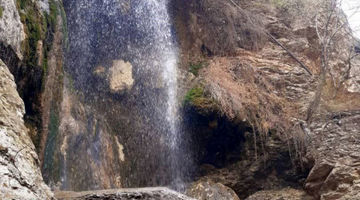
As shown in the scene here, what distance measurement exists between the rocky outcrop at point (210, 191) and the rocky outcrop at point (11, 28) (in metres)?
3.53

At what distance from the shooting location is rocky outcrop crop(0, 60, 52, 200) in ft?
5.74

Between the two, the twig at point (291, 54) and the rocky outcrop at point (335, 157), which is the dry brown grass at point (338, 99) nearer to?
the twig at point (291, 54)

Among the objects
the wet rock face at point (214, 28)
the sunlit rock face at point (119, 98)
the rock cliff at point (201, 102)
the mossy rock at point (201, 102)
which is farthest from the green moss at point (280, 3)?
the mossy rock at point (201, 102)

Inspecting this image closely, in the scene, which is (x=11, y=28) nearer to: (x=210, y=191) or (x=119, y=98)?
(x=119, y=98)

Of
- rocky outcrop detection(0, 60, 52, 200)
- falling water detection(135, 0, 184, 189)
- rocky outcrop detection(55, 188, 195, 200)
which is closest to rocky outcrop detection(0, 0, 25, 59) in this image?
rocky outcrop detection(0, 60, 52, 200)

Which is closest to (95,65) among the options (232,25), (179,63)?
(179,63)

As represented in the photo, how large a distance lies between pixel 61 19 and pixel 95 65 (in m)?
1.91

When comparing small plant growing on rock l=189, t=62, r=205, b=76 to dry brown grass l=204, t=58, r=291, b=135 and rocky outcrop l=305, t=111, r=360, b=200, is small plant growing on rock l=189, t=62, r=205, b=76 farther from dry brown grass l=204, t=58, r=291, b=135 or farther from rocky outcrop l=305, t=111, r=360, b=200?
rocky outcrop l=305, t=111, r=360, b=200

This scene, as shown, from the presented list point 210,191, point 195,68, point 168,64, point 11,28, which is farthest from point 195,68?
point 11,28

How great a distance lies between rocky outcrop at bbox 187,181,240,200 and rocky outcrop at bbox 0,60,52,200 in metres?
4.10

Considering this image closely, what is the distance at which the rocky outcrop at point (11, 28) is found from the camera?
122 inches

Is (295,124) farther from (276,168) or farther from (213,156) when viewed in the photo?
(213,156)

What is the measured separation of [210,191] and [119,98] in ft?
6.80

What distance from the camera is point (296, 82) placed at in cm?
745
